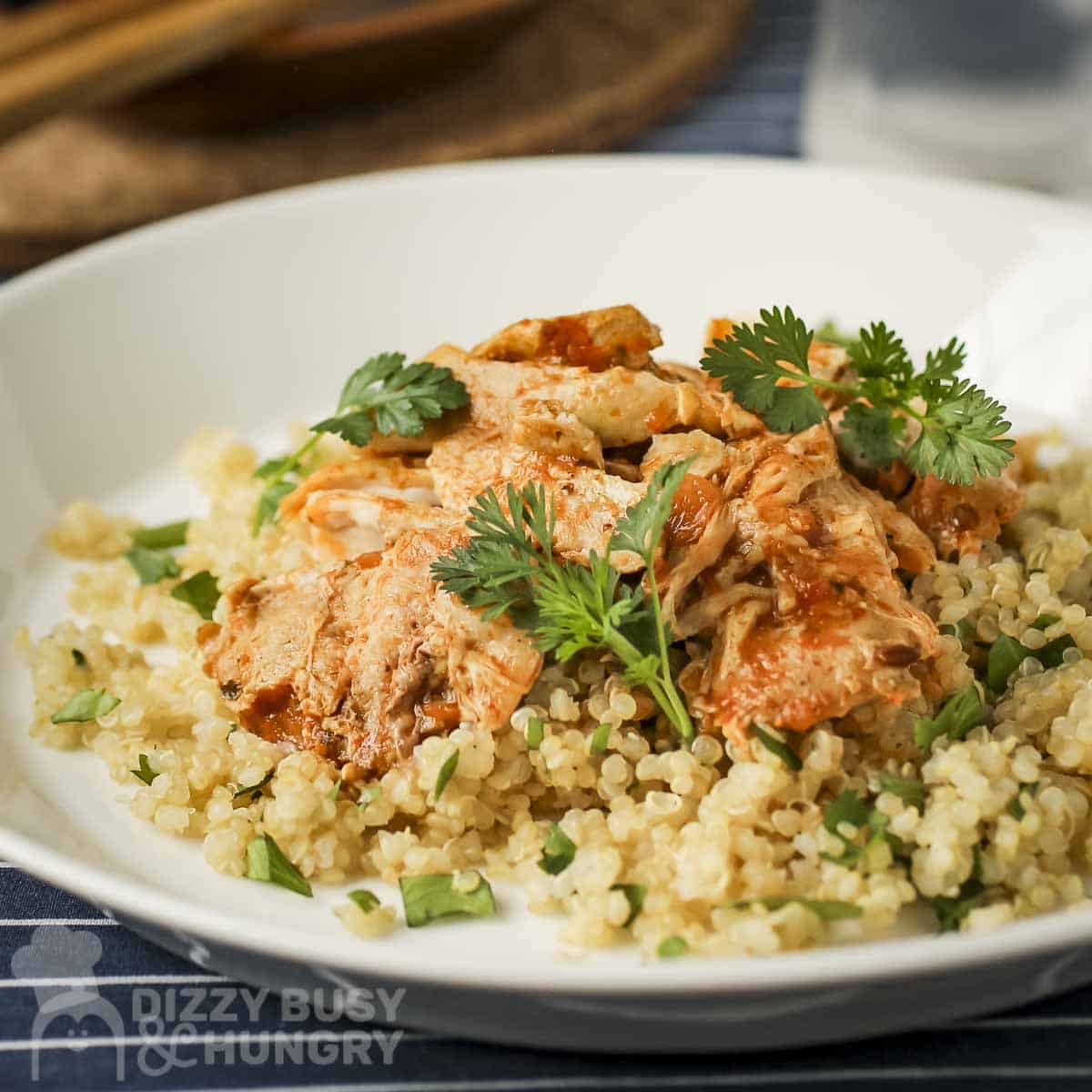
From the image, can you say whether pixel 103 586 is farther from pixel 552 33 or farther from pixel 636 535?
pixel 552 33

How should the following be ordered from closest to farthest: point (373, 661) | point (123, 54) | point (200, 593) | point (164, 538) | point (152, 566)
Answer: point (373, 661) < point (200, 593) < point (152, 566) < point (164, 538) < point (123, 54)

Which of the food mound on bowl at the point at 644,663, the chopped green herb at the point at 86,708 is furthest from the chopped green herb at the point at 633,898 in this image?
the chopped green herb at the point at 86,708

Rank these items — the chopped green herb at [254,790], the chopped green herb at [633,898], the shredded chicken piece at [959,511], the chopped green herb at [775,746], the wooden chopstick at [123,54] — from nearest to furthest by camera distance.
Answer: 1. the chopped green herb at [633,898]
2. the chopped green herb at [775,746]
3. the chopped green herb at [254,790]
4. the shredded chicken piece at [959,511]
5. the wooden chopstick at [123,54]

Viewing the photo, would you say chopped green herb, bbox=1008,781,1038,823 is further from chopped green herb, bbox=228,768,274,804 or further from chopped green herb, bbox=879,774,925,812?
chopped green herb, bbox=228,768,274,804

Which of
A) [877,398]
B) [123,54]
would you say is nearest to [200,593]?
[877,398]

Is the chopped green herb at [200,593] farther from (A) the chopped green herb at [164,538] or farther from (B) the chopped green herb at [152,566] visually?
(A) the chopped green herb at [164,538]

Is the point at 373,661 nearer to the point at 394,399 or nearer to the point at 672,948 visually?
the point at 394,399

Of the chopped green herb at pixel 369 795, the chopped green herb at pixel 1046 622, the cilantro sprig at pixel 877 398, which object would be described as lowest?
the chopped green herb at pixel 369 795
